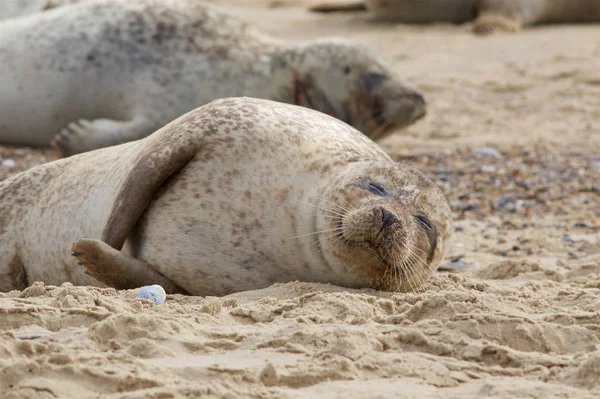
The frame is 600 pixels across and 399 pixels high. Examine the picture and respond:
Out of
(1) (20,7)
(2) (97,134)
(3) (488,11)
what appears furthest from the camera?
(3) (488,11)

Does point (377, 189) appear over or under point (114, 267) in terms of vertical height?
over

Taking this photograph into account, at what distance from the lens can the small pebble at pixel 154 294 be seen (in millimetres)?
3625

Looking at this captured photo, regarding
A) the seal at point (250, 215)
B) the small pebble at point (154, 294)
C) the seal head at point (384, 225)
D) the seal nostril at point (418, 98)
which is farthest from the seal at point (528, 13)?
the small pebble at point (154, 294)

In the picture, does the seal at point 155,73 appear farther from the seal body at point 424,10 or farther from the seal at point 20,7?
the seal body at point 424,10

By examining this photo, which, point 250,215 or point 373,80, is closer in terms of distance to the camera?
point 250,215

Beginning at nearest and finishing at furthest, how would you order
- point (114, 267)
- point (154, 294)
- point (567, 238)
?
point (154, 294)
point (114, 267)
point (567, 238)

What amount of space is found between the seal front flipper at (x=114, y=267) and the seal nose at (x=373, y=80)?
3.99 m

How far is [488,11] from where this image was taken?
485 inches

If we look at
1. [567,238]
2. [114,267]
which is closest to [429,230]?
[114,267]

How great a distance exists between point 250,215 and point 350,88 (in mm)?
3802

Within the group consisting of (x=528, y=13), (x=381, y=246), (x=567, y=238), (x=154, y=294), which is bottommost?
(x=528, y=13)

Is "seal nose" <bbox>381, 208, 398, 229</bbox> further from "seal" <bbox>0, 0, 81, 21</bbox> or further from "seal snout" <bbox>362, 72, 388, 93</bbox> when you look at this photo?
"seal" <bbox>0, 0, 81, 21</bbox>

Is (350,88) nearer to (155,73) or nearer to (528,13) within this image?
(155,73)

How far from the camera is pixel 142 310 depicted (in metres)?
3.37
